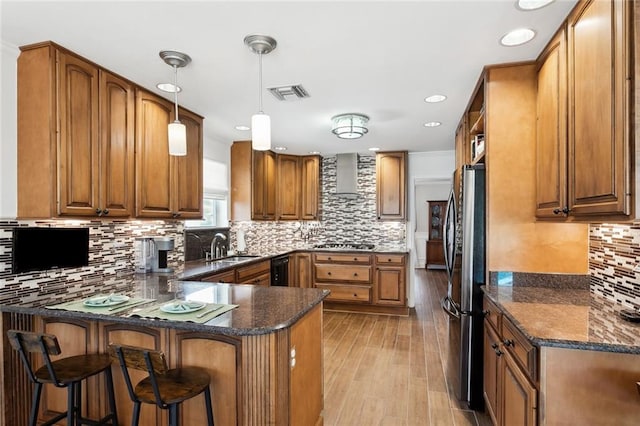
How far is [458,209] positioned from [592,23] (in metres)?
1.40

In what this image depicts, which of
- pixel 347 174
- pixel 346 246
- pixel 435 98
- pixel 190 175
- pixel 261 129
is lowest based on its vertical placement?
pixel 346 246

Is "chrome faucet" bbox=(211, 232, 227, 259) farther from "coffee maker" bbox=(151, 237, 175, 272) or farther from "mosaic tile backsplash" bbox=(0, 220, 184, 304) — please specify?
"coffee maker" bbox=(151, 237, 175, 272)

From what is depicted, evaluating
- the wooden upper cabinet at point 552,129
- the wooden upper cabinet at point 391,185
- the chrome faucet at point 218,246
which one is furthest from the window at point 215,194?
the wooden upper cabinet at point 552,129

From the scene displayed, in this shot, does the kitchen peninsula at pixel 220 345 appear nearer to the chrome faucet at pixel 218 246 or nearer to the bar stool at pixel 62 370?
the bar stool at pixel 62 370

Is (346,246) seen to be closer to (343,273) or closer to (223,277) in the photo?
(343,273)

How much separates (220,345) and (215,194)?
306cm

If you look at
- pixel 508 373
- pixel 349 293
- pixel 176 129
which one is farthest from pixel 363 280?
pixel 176 129

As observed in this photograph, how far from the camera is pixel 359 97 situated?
2.89m

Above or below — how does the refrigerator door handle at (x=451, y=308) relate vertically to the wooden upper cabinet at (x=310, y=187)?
below

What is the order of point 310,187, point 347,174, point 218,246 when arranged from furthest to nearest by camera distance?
point 310,187 < point 347,174 < point 218,246

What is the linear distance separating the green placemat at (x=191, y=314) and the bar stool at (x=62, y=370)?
364mm

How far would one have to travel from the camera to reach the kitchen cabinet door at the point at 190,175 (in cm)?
307

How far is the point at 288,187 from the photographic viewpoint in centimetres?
548

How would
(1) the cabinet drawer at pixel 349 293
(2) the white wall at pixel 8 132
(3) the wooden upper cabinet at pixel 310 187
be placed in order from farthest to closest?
(3) the wooden upper cabinet at pixel 310 187 → (1) the cabinet drawer at pixel 349 293 → (2) the white wall at pixel 8 132
